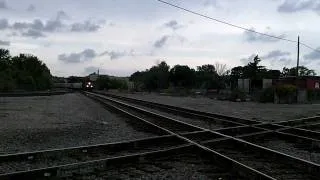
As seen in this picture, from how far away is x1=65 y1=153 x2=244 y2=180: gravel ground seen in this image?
7906mm

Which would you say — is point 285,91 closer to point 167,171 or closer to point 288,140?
point 288,140

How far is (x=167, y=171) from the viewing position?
8430mm

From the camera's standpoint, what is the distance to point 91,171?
8.23 meters

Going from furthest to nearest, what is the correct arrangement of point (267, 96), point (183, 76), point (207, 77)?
point (207, 77) → point (183, 76) → point (267, 96)

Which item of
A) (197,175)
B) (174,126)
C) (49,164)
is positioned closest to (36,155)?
(49,164)

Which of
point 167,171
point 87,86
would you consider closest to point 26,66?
point 87,86

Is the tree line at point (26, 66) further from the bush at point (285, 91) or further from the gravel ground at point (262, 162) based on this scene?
the gravel ground at point (262, 162)

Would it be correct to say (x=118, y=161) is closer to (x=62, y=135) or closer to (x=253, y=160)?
(x=253, y=160)

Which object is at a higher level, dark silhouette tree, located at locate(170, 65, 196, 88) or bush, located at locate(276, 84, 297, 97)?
dark silhouette tree, located at locate(170, 65, 196, 88)

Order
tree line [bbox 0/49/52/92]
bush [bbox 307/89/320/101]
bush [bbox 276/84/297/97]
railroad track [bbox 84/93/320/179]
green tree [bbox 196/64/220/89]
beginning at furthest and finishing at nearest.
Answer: tree line [bbox 0/49/52/92]
green tree [bbox 196/64/220/89]
bush [bbox 307/89/320/101]
bush [bbox 276/84/297/97]
railroad track [bbox 84/93/320/179]

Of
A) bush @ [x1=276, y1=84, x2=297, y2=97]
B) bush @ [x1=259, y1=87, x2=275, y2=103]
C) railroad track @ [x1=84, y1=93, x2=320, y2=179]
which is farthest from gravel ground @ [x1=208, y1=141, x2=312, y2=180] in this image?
Result: bush @ [x1=259, y1=87, x2=275, y2=103]

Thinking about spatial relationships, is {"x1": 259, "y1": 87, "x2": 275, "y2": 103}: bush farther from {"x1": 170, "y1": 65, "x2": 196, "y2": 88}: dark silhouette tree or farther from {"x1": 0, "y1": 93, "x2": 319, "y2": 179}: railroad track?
{"x1": 170, "y1": 65, "x2": 196, "y2": 88}: dark silhouette tree

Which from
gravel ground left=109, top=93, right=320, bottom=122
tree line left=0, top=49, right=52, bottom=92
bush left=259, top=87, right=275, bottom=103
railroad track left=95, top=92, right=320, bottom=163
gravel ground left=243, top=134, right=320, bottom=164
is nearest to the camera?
gravel ground left=243, top=134, right=320, bottom=164

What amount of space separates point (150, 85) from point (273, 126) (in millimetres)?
113618
